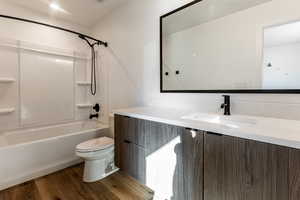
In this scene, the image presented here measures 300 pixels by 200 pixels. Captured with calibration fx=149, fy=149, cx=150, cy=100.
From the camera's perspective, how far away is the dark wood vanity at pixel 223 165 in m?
0.71

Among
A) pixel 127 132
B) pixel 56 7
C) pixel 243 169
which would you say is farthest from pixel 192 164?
pixel 56 7

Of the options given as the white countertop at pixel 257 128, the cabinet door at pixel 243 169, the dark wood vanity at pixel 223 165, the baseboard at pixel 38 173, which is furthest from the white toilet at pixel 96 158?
the cabinet door at pixel 243 169

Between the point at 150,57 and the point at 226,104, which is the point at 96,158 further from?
the point at 226,104

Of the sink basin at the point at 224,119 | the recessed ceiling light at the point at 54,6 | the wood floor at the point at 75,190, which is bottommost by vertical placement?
the wood floor at the point at 75,190

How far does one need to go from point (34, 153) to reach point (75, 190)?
754 mm

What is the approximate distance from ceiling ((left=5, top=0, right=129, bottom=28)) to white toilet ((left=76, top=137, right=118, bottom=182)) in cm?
203

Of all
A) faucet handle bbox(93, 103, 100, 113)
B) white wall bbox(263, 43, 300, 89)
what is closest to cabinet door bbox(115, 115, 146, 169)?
white wall bbox(263, 43, 300, 89)

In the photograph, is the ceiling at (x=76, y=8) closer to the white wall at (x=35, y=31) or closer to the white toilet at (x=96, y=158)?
the white wall at (x=35, y=31)

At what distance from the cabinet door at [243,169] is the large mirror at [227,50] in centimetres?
58

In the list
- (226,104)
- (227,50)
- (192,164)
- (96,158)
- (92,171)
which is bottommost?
(92,171)

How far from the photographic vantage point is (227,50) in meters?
1.34

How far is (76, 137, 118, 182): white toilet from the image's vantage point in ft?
5.74

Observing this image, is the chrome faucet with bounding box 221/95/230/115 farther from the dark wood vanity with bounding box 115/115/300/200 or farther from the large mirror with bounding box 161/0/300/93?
the dark wood vanity with bounding box 115/115/300/200

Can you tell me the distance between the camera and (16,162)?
5.80ft
